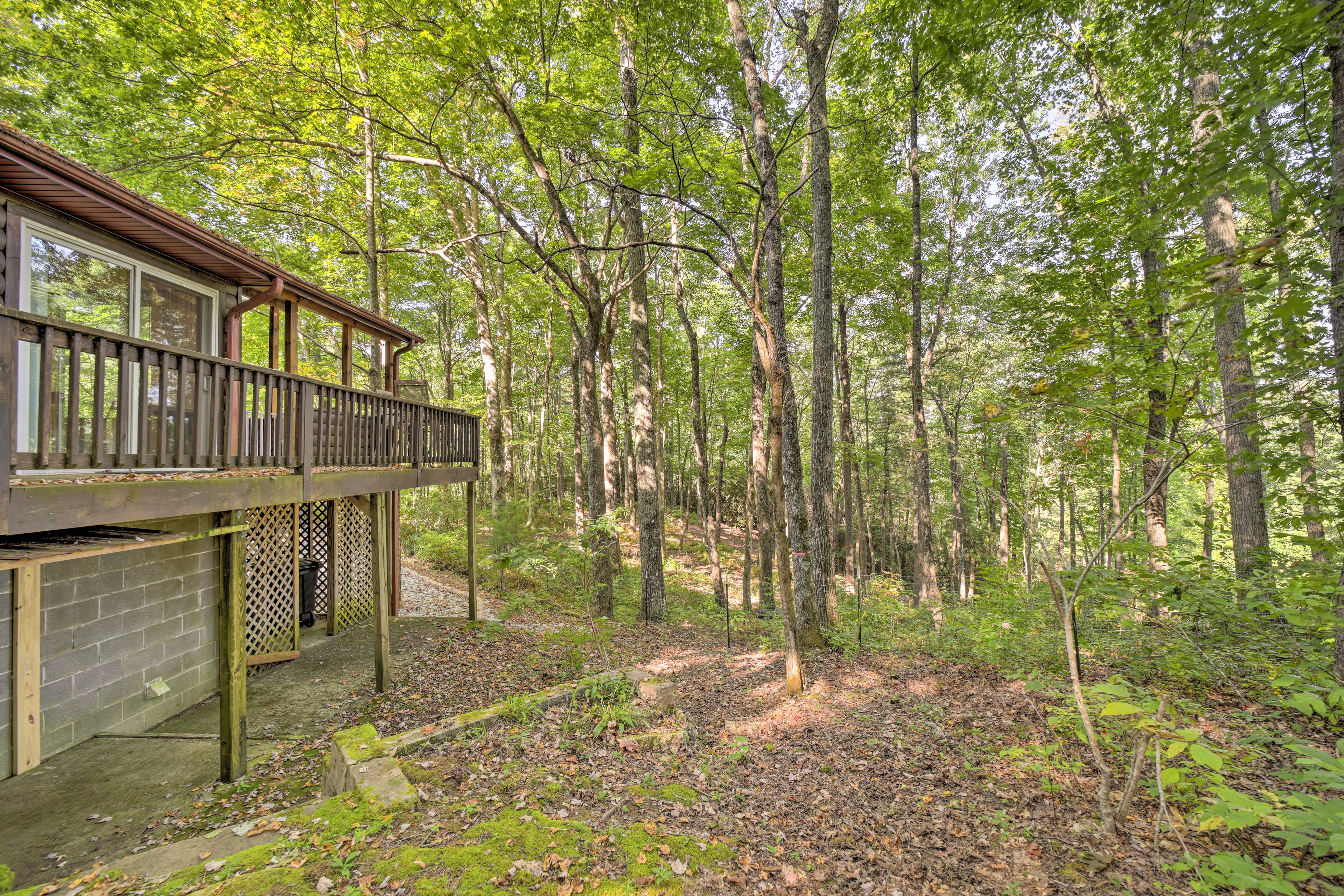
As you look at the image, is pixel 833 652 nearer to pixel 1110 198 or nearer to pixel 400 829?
pixel 400 829

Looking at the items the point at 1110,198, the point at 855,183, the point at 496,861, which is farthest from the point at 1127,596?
the point at 855,183

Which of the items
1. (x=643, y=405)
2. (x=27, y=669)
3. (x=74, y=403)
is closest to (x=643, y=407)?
(x=643, y=405)

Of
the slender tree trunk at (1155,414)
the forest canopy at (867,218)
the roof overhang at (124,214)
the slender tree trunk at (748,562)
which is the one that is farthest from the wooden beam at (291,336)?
the slender tree trunk at (748,562)

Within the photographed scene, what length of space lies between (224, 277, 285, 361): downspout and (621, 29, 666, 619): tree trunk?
6009 millimetres

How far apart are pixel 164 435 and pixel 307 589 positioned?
233 inches

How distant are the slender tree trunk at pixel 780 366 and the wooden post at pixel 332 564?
7842mm

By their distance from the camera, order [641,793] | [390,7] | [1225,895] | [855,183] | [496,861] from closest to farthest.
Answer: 1. [1225,895]
2. [496,861]
3. [641,793]
4. [390,7]
5. [855,183]

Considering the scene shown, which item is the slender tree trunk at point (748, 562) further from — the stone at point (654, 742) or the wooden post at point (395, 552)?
the stone at point (654, 742)

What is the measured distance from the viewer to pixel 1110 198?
816 cm

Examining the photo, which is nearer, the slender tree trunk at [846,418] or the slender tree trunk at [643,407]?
the slender tree trunk at [643,407]

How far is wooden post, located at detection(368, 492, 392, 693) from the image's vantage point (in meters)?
6.67

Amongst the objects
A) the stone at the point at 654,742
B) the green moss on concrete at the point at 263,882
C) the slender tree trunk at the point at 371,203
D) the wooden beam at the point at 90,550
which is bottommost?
the stone at the point at 654,742

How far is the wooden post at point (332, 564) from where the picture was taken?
29.3 ft

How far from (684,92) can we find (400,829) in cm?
1240
